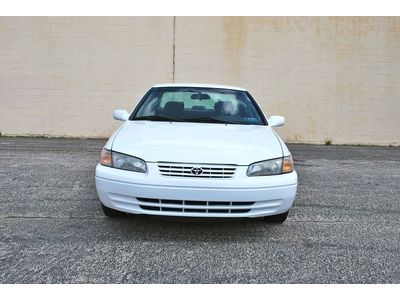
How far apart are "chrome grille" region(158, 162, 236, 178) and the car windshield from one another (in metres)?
1.09

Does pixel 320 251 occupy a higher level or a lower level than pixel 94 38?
lower

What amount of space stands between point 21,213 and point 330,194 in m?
3.82

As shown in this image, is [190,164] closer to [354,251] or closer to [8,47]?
[354,251]

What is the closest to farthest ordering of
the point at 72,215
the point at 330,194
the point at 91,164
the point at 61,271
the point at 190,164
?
1. the point at 61,271
2. the point at 190,164
3. the point at 72,215
4. the point at 330,194
5. the point at 91,164

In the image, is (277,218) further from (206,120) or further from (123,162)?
(123,162)

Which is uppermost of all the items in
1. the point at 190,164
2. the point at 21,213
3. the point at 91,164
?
the point at 190,164

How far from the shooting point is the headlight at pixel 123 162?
3041 millimetres

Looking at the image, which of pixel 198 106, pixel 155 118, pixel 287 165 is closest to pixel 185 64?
pixel 198 106

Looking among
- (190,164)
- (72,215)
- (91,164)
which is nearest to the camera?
(190,164)

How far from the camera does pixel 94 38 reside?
9430 mm

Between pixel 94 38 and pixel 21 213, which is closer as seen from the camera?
pixel 21 213

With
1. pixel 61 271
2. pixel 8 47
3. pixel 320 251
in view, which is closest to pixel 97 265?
pixel 61 271

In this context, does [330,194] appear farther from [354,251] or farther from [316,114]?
[316,114]

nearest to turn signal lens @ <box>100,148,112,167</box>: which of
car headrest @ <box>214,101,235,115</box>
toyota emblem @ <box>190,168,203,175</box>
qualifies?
toyota emblem @ <box>190,168,203,175</box>
